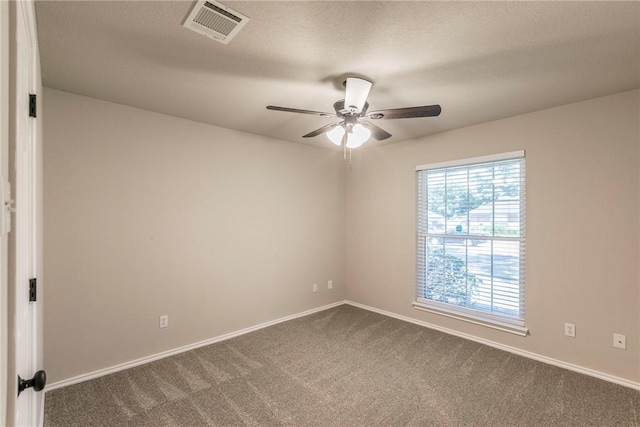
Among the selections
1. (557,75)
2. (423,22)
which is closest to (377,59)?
(423,22)

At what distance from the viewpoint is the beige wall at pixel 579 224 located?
2.51 meters

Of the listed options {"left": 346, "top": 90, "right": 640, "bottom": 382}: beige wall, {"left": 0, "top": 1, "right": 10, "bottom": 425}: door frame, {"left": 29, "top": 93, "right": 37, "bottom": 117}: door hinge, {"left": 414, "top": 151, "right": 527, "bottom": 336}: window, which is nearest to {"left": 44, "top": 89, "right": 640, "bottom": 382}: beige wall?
{"left": 346, "top": 90, "right": 640, "bottom": 382}: beige wall

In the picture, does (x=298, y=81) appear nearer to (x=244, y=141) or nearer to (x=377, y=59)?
(x=377, y=59)

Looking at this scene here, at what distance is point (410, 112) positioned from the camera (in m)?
2.13

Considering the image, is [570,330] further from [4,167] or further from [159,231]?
[159,231]

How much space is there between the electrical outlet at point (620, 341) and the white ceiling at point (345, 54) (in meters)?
2.05

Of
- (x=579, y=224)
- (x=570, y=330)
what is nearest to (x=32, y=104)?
(x=579, y=224)

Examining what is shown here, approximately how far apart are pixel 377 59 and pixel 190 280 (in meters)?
2.73

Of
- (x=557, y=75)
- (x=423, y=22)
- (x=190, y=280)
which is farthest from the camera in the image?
(x=190, y=280)

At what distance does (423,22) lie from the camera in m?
1.62

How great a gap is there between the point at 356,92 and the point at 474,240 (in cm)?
225

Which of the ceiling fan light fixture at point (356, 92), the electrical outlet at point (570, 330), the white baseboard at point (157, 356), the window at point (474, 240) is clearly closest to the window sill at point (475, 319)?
the window at point (474, 240)

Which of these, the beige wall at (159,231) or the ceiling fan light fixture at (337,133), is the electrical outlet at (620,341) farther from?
the beige wall at (159,231)

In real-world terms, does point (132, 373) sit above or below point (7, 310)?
below
